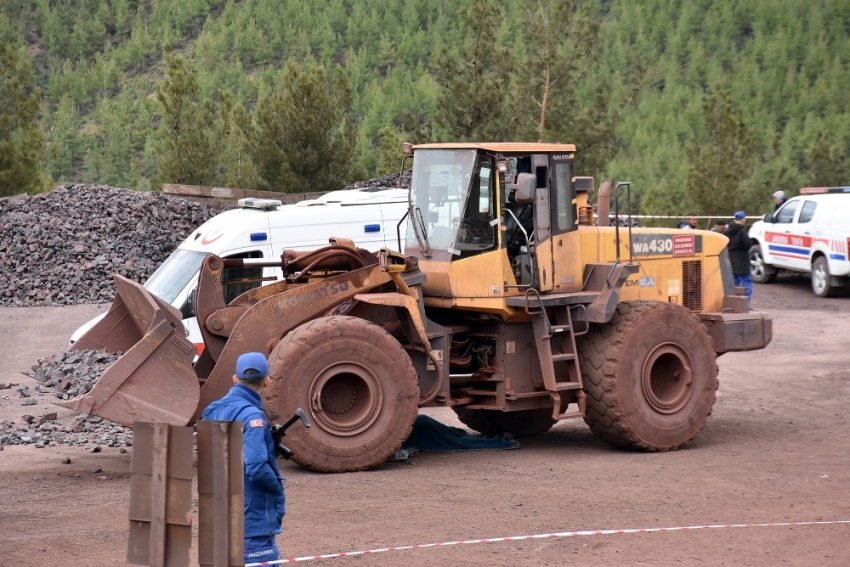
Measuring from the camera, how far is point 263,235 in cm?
1538

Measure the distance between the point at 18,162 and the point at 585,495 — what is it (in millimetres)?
29982

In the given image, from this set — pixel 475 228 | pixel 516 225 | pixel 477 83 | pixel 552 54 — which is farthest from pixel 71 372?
pixel 552 54

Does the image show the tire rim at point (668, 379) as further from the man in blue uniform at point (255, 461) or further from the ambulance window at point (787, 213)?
the ambulance window at point (787, 213)

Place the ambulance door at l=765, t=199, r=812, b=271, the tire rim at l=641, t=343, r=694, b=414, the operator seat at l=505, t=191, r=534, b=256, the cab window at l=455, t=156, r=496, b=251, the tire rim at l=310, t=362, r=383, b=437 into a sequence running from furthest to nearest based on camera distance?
the ambulance door at l=765, t=199, r=812, b=271, the tire rim at l=641, t=343, r=694, b=414, the operator seat at l=505, t=191, r=534, b=256, the cab window at l=455, t=156, r=496, b=251, the tire rim at l=310, t=362, r=383, b=437

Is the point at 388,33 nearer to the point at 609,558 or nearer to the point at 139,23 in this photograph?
the point at 139,23

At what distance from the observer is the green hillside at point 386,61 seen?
83438 millimetres

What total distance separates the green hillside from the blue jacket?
6740 centimetres

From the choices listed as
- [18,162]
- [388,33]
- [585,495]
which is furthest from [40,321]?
[388,33]

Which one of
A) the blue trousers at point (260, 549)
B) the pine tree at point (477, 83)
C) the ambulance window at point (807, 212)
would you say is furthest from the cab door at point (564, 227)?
the pine tree at point (477, 83)

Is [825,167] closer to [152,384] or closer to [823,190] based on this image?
[823,190]

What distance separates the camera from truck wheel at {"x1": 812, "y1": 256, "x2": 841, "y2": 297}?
81.1 ft

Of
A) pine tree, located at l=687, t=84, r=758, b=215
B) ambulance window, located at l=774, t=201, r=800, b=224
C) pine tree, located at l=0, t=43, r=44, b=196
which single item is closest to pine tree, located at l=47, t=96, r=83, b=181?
pine tree, located at l=0, t=43, r=44, b=196

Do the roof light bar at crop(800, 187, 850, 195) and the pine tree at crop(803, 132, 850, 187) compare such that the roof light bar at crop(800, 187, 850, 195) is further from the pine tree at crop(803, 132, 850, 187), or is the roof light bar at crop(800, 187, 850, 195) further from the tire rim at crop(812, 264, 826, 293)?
the pine tree at crop(803, 132, 850, 187)

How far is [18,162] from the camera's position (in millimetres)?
35500
